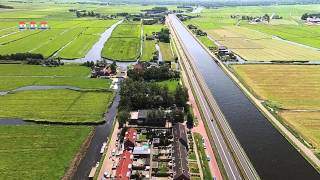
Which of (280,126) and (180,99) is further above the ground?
(180,99)

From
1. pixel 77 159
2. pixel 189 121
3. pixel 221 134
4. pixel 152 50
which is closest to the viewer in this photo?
pixel 77 159

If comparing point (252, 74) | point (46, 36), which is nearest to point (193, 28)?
point (46, 36)

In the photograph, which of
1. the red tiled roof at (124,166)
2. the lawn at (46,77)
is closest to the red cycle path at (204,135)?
the red tiled roof at (124,166)

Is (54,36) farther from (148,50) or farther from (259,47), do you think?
(259,47)

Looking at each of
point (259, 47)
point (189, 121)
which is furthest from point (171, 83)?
point (259, 47)

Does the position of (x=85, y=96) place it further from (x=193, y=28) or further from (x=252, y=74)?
(x=193, y=28)

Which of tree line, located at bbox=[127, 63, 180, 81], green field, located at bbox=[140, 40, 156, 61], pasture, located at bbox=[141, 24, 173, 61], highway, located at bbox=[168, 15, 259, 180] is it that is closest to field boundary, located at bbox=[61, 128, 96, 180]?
highway, located at bbox=[168, 15, 259, 180]

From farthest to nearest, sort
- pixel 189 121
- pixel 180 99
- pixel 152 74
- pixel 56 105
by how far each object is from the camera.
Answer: pixel 152 74 < pixel 56 105 < pixel 180 99 < pixel 189 121
